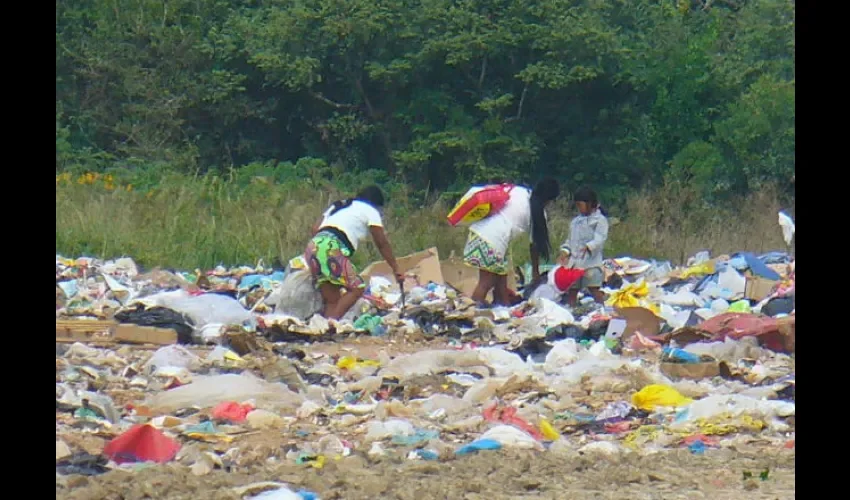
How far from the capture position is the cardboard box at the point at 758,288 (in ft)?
34.9

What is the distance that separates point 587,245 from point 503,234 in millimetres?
798

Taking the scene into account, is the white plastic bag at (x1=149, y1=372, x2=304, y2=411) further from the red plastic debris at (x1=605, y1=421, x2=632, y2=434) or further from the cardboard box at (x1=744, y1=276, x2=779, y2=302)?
the cardboard box at (x1=744, y1=276, x2=779, y2=302)

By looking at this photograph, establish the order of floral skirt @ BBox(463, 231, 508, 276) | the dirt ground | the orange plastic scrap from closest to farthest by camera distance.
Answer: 1. the dirt ground
2. the orange plastic scrap
3. floral skirt @ BBox(463, 231, 508, 276)

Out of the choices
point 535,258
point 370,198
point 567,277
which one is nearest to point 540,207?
point 535,258

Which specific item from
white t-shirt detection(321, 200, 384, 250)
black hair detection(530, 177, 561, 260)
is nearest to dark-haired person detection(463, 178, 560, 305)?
black hair detection(530, 177, 561, 260)

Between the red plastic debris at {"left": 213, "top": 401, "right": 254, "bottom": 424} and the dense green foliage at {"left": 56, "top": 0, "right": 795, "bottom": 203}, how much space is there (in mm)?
14571

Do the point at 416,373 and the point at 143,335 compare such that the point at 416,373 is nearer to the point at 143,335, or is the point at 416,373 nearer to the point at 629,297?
the point at 143,335

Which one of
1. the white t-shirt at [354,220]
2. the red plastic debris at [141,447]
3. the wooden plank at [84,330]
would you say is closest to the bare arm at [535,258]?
the white t-shirt at [354,220]

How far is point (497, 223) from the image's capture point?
10.6 meters

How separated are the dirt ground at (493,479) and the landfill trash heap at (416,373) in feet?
0.54

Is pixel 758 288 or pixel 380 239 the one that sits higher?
pixel 380 239

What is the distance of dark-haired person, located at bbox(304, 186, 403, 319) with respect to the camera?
953 cm
